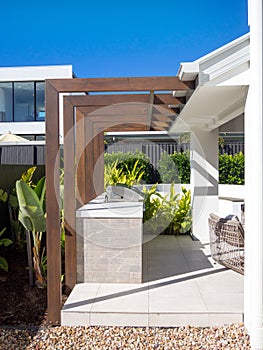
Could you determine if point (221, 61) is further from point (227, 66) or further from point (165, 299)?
point (165, 299)

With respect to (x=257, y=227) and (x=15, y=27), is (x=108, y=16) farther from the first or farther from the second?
(x=257, y=227)

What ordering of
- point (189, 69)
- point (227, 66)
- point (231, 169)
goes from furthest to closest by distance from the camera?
point (231, 169)
point (189, 69)
point (227, 66)

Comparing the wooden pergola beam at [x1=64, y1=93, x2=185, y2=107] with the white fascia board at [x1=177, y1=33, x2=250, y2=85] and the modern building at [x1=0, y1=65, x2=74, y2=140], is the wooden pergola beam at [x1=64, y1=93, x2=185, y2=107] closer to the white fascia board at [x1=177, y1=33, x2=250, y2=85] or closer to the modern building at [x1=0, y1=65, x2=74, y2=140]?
the white fascia board at [x1=177, y1=33, x2=250, y2=85]

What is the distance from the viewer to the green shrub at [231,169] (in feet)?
45.7

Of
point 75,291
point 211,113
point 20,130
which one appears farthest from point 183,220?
point 20,130

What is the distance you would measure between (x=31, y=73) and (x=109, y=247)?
57.3ft

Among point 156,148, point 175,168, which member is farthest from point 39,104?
point 175,168

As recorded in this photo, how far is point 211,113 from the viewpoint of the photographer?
21.7 ft

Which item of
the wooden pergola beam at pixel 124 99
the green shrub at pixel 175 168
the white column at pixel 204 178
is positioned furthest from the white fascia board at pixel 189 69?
the green shrub at pixel 175 168

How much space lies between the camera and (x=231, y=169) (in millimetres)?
14039

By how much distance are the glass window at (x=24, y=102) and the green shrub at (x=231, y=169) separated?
37.8 feet

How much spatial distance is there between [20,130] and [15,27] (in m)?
5.68

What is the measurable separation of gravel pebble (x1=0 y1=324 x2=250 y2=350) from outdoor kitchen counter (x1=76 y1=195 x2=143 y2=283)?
116 centimetres

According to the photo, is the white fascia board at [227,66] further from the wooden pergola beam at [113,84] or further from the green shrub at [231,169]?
the green shrub at [231,169]
